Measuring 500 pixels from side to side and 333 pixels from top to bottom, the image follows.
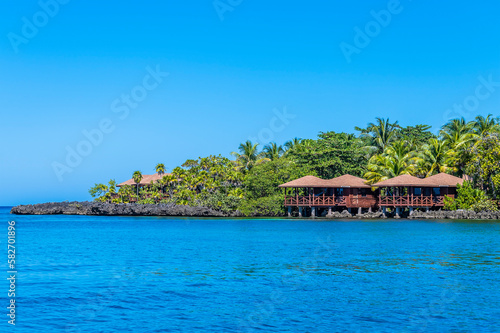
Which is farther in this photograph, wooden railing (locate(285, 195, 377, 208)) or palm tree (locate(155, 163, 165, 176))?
palm tree (locate(155, 163, 165, 176))

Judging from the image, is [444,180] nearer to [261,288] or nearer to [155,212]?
[155,212]

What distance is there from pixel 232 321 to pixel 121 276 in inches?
316

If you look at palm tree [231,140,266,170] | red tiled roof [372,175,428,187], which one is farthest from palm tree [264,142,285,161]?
red tiled roof [372,175,428,187]

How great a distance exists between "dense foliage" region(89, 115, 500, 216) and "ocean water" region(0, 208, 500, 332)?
23199 mm

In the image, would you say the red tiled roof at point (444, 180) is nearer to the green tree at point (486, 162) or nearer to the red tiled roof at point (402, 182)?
the red tiled roof at point (402, 182)

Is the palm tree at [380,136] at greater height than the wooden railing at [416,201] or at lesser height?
greater

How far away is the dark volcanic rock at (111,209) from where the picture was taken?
7000 cm

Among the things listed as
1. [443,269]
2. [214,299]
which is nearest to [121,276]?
[214,299]

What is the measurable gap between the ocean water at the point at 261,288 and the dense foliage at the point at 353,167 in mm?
23199

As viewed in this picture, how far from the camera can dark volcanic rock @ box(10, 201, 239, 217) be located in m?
70.0

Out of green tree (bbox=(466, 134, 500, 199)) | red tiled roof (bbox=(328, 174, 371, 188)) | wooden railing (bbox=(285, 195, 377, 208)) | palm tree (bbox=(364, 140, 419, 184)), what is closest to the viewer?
green tree (bbox=(466, 134, 500, 199))

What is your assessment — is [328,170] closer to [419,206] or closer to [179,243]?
[419,206]

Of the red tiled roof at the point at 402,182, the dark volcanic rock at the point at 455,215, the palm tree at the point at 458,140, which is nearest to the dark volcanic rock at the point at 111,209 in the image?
the red tiled roof at the point at 402,182

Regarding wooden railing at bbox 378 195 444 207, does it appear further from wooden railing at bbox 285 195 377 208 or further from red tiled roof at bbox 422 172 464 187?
wooden railing at bbox 285 195 377 208
